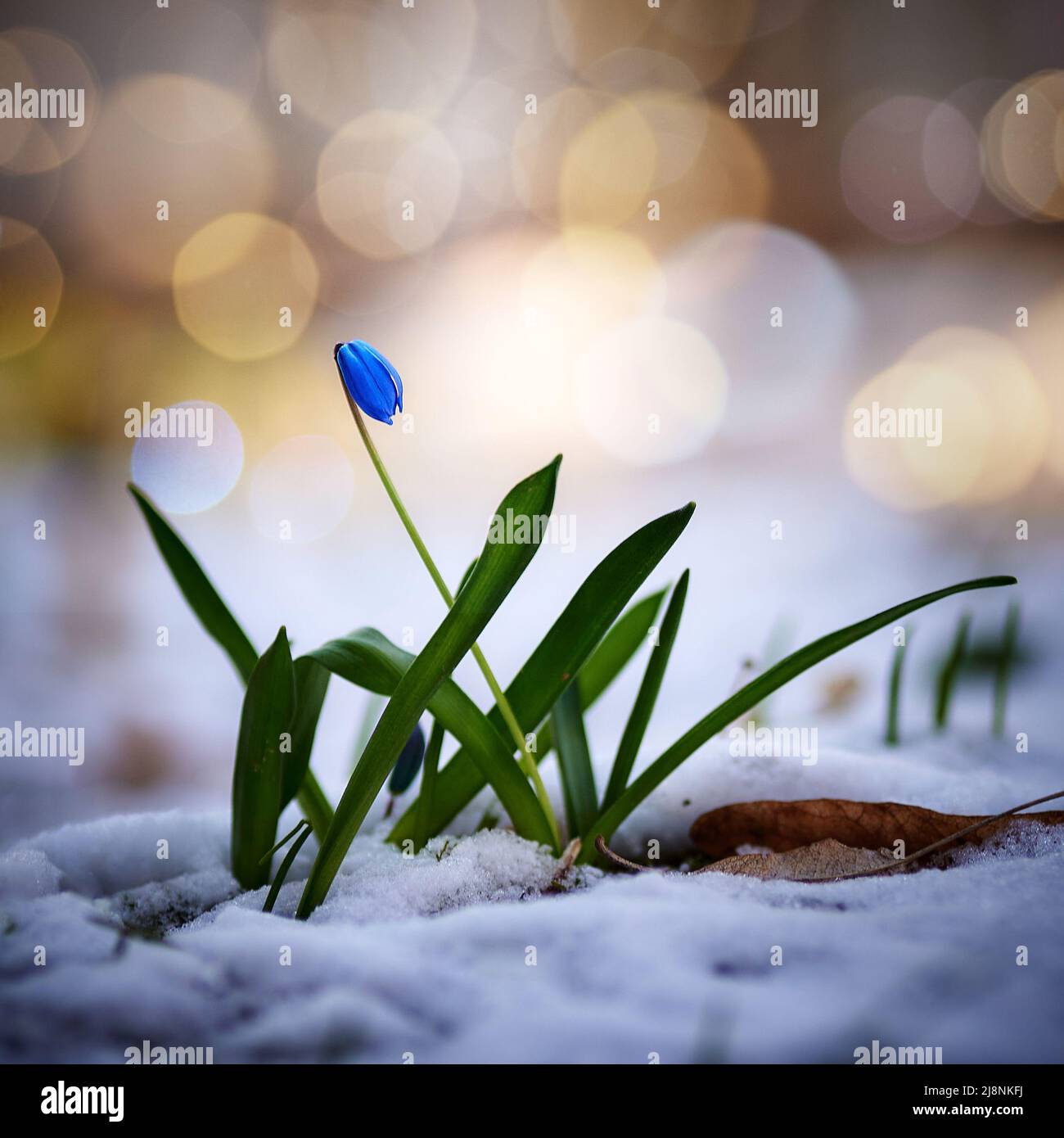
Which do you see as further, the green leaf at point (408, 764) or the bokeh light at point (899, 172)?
the bokeh light at point (899, 172)

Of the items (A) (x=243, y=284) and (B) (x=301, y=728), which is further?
(A) (x=243, y=284)

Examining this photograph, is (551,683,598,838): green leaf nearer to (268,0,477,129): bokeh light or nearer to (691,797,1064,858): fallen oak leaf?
(691,797,1064,858): fallen oak leaf

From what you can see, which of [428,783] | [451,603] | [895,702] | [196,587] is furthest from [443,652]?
[895,702]

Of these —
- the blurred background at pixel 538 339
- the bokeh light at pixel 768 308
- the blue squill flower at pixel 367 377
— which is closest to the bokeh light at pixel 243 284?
the blurred background at pixel 538 339

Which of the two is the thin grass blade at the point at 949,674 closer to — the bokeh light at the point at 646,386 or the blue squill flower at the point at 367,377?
the bokeh light at the point at 646,386

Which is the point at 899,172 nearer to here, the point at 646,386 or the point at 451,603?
the point at 646,386

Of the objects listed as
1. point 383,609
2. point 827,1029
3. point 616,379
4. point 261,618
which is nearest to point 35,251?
point 261,618
